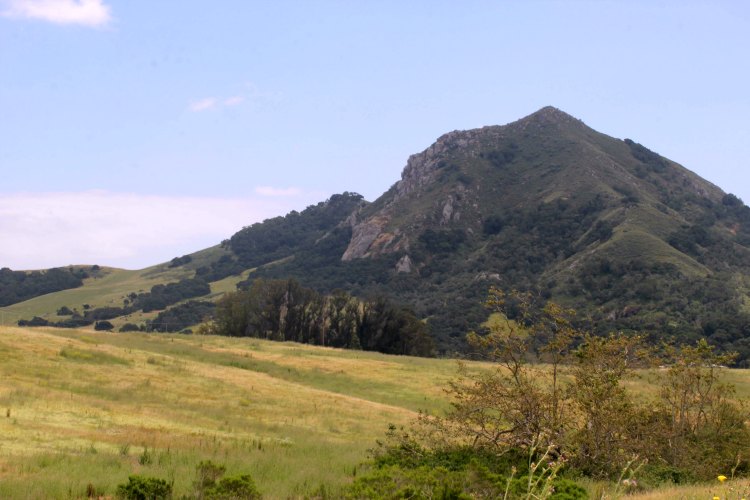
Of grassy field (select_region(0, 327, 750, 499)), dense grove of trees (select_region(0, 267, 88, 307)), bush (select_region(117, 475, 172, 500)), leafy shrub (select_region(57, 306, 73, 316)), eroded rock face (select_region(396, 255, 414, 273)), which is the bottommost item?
grassy field (select_region(0, 327, 750, 499))

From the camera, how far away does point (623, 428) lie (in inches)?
634

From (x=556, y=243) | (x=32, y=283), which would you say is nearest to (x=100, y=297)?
(x=32, y=283)

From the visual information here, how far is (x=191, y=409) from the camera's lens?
2644 centimetres

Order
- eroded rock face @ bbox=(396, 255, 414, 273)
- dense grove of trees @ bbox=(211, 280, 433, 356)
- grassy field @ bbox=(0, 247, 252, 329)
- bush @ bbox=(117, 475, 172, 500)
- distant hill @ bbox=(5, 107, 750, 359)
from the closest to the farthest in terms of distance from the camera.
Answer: bush @ bbox=(117, 475, 172, 500) → dense grove of trees @ bbox=(211, 280, 433, 356) → distant hill @ bbox=(5, 107, 750, 359) → grassy field @ bbox=(0, 247, 252, 329) → eroded rock face @ bbox=(396, 255, 414, 273)

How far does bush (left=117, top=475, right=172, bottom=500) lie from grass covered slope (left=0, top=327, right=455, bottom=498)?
0.45m

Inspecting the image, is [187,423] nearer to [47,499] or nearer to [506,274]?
[47,499]

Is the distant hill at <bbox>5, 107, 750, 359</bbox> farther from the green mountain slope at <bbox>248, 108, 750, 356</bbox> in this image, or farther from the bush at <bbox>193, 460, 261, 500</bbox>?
the bush at <bbox>193, 460, 261, 500</bbox>

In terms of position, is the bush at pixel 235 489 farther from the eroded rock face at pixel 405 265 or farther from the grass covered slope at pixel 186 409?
the eroded rock face at pixel 405 265

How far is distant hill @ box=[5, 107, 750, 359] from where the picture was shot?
103m

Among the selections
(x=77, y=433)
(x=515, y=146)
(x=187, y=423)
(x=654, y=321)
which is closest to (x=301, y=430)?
(x=187, y=423)

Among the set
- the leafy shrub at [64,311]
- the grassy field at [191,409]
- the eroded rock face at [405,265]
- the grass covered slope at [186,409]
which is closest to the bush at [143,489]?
the grass covered slope at [186,409]

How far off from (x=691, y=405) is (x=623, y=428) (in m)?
3.25

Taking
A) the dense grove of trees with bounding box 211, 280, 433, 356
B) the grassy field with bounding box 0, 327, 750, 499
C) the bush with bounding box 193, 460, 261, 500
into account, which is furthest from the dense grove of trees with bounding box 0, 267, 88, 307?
the bush with bounding box 193, 460, 261, 500

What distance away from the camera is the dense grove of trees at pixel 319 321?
3118 inches
